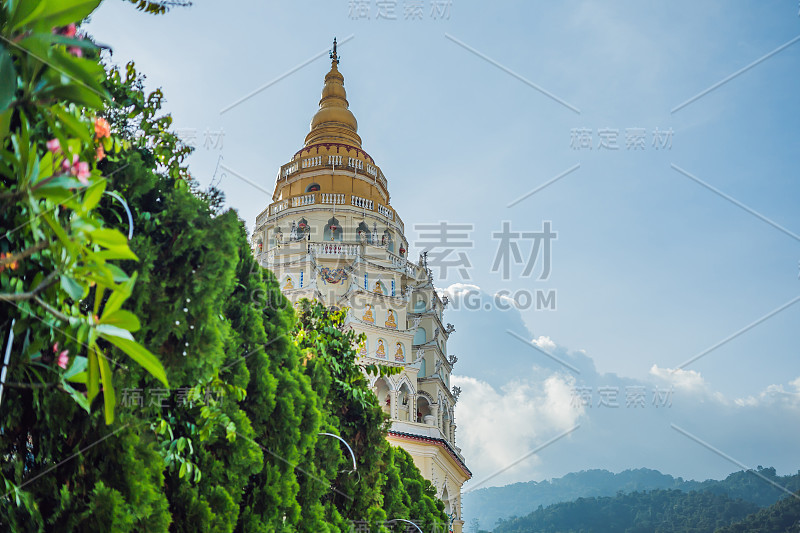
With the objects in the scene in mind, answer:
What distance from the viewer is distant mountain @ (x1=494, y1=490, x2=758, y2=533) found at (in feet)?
263

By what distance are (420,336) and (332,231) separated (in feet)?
25.5

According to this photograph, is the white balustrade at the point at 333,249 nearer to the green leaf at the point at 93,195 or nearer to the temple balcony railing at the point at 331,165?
the temple balcony railing at the point at 331,165

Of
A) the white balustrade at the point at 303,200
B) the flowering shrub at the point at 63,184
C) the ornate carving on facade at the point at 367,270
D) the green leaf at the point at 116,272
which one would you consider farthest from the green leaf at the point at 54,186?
the white balustrade at the point at 303,200

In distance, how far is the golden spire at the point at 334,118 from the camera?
4634 centimetres

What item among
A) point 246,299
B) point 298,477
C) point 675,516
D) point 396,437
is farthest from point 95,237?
point 675,516

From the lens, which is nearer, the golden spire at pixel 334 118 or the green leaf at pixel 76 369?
the green leaf at pixel 76 369

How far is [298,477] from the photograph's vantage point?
11266mm

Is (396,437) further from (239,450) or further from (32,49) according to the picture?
(32,49)

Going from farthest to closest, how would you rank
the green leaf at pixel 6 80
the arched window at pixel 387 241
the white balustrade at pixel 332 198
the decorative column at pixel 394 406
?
the arched window at pixel 387 241 < the white balustrade at pixel 332 198 < the decorative column at pixel 394 406 < the green leaf at pixel 6 80

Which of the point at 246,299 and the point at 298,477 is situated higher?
the point at 246,299

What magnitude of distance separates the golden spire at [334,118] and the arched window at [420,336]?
39.4 ft

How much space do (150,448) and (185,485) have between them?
3.53ft

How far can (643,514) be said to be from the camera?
301ft

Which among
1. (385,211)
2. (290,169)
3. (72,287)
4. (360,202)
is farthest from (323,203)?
(72,287)
